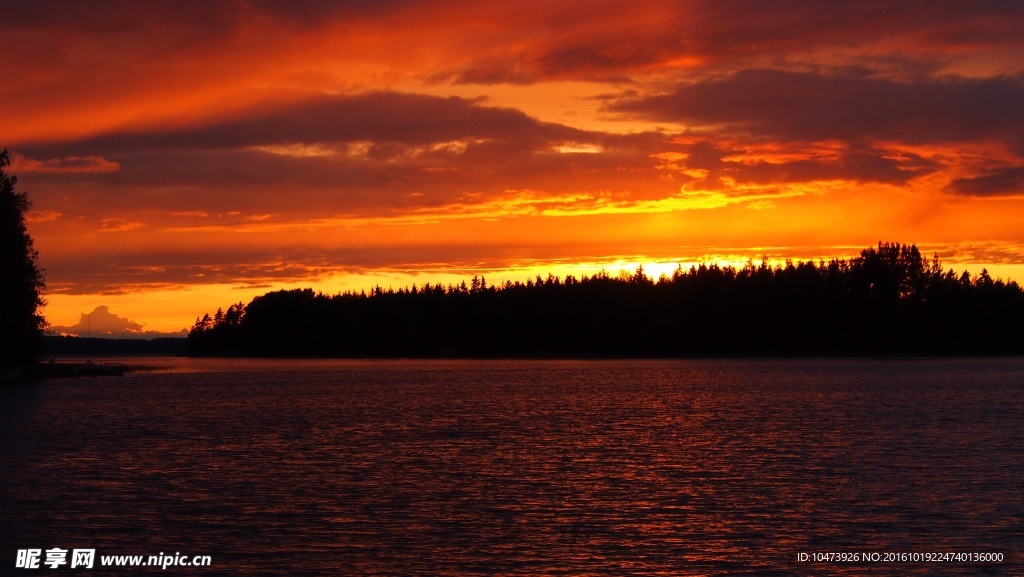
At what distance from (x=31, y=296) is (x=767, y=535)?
8493cm

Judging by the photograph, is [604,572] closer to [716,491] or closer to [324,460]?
[716,491]

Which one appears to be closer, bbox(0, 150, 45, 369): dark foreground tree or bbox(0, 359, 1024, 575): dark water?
bbox(0, 359, 1024, 575): dark water

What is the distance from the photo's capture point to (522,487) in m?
33.6

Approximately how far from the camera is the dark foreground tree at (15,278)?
293 feet

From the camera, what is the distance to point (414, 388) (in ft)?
337

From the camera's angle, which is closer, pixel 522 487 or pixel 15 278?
pixel 522 487

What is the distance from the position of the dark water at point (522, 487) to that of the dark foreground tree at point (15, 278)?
24.0 meters

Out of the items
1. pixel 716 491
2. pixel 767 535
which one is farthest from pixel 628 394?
pixel 767 535

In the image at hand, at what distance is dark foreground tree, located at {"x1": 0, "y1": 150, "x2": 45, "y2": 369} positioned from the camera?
89.2 metres

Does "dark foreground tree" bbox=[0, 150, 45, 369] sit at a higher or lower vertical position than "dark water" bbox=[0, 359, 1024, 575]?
higher

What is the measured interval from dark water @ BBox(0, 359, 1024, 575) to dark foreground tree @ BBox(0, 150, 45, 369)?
24.0 m

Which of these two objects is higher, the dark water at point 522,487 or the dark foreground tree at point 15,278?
the dark foreground tree at point 15,278

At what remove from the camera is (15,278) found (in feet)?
295

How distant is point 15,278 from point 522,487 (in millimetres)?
72281
